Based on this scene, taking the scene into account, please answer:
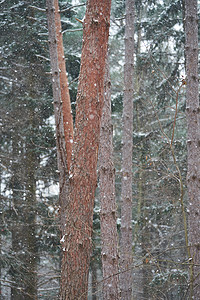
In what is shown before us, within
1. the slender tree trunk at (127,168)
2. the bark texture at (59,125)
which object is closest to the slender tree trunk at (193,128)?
the slender tree trunk at (127,168)

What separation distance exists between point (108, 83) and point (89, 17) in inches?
72.1

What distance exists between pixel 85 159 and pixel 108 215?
6.45ft

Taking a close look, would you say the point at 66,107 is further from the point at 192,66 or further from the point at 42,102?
the point at 42,102

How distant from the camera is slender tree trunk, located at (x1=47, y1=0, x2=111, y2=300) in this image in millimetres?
3064

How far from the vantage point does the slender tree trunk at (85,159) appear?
306 cm

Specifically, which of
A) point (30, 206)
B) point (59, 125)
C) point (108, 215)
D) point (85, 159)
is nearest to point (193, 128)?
point (108, 215)

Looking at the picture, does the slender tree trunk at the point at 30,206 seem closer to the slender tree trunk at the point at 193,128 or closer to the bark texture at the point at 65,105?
the bark texture at the point at 65,105

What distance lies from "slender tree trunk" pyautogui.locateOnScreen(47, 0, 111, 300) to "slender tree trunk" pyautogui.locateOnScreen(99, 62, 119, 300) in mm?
1685

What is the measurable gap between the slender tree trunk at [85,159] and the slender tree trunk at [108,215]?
1685mm

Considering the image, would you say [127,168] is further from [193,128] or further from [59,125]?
[59,125]

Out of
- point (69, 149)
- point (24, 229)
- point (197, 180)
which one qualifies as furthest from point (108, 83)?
point (24, 229)

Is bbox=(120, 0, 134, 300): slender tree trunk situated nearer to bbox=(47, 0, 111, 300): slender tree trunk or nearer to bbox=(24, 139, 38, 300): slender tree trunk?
bbox=(24, 139, 38, 300): slender tree trunk

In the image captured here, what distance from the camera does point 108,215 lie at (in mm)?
4906

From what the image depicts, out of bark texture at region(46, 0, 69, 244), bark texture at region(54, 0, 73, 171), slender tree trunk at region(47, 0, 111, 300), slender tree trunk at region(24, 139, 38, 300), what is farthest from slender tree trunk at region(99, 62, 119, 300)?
A: slender tree trunk at region(24, 139, 38, 300)
